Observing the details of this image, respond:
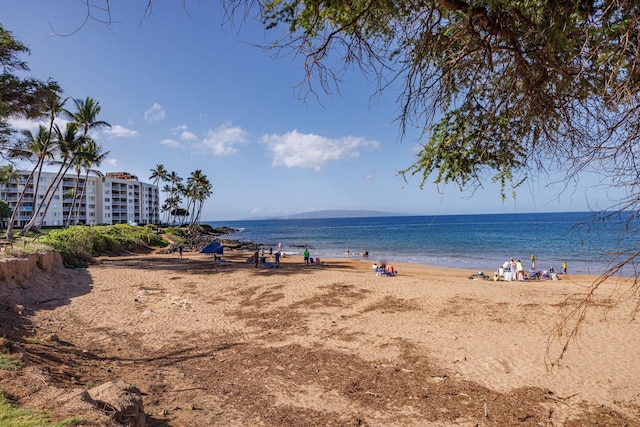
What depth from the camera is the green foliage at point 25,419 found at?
2729 mm

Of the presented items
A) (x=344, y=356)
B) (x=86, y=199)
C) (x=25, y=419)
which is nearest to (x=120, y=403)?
(x=25, y=419)

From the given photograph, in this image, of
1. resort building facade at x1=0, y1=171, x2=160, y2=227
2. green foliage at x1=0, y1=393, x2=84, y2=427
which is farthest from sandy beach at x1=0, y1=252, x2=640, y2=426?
resort building facade at x1=0, y1=171, x2=160, y2=227

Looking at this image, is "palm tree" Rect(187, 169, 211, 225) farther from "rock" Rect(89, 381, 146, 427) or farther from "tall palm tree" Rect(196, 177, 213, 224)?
"rock" Rect(89, 381, 146, 427)

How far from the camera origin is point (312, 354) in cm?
745

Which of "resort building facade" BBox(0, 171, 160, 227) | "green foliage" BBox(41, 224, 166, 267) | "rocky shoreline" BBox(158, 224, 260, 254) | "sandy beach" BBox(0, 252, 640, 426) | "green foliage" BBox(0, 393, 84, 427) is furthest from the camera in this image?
"resort building facade" BBox(0, 171, 160, 227)

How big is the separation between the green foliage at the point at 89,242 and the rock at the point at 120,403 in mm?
17347

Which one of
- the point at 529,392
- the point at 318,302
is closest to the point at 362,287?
the point at 318,302

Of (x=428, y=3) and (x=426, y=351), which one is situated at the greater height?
(x=428, y=3)

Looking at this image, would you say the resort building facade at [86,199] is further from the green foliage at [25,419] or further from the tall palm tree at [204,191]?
the green foliage at [25,419]

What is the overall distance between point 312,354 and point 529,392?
3.99m

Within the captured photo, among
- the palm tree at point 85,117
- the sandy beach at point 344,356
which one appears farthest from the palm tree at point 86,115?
the sandy beach at point 344,356

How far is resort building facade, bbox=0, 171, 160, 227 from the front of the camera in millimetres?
67812

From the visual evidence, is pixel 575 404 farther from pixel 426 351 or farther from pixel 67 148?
pixel 67 148

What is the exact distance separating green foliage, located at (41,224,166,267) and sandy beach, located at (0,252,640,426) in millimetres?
7157
